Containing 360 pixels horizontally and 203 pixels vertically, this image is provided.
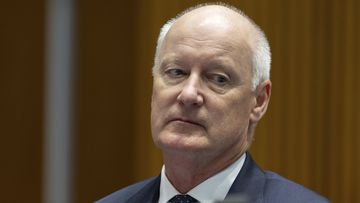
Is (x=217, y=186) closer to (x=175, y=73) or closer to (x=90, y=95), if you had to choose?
(x=175, y=73)

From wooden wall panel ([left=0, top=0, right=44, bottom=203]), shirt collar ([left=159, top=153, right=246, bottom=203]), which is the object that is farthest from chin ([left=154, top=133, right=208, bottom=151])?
wooden wall panel ([left=0, top=0, right=44, bottom=203])

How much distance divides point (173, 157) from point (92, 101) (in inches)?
53.6

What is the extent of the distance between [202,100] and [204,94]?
0.02 meters

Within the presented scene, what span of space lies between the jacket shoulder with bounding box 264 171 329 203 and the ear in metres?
0.20

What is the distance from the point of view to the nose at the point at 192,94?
222cm

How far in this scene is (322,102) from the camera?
10.0 ft

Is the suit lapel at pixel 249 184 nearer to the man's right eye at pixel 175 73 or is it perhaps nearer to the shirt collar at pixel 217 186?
the shirt collar at pixel 217 186

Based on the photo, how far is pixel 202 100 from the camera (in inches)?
88.2

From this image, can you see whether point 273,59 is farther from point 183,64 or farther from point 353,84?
point 183,64

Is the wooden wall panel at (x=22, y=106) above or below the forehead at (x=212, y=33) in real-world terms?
below

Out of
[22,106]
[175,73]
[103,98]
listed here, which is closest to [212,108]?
[175,73]

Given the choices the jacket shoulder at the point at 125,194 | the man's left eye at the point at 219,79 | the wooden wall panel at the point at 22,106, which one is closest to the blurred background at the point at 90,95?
the wooden wall panel at the point at 22,106

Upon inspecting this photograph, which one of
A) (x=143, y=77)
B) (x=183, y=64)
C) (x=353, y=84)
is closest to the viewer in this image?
(x=183, y=64)

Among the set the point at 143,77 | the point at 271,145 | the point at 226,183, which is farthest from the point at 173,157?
the point at 143,77
